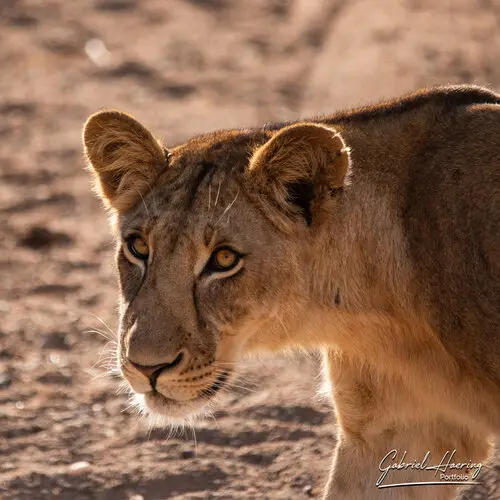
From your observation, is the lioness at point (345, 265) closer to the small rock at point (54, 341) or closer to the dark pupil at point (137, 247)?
the dark pupil at point (137, 247)

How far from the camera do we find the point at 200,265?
3.87 meters

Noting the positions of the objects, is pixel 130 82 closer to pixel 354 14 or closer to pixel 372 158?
pixel 354 14

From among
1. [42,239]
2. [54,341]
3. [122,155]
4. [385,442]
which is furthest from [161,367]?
[42,239]

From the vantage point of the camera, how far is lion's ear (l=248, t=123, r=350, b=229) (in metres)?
3.87

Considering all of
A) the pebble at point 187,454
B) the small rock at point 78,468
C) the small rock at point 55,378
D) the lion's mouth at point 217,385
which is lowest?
the small rock at point 78,468

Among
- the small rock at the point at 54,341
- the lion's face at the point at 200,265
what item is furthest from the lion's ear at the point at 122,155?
the small rock at the point at 54,341

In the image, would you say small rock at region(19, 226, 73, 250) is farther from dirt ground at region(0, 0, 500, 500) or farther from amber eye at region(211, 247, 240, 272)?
amber eye at region(211, 247, 240, 272)

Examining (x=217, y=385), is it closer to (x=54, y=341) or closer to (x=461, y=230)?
(x=461, y=230)

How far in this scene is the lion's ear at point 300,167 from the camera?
3.87m

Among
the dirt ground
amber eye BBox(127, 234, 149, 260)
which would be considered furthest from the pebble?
amber eye BBox(127, 234, 149, 260)

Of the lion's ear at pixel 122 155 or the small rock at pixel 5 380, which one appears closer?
the lion's ear at pixel 122 155

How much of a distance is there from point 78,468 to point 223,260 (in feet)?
5.50

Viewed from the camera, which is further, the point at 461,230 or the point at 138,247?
the point at 138,247

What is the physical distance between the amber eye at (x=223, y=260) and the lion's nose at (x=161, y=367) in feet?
1.02
